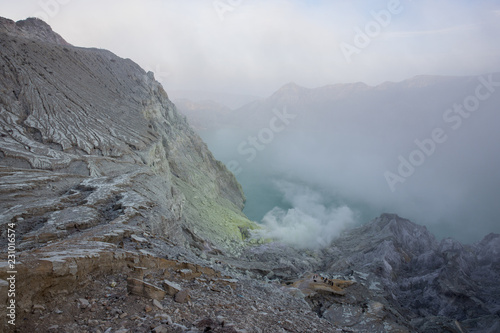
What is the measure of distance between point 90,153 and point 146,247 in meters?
11.1

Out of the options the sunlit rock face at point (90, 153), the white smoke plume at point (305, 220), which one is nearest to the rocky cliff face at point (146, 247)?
the sunlit rock face at point (90, 153)

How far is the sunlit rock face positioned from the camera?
9.12 m

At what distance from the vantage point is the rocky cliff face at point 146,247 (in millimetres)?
4711

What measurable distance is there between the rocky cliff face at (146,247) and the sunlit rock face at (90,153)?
9 cm

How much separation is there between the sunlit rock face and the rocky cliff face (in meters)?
0.09

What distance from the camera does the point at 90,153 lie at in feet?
52.3

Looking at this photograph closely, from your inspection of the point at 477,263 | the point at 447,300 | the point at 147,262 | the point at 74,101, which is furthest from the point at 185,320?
the point at 477,263

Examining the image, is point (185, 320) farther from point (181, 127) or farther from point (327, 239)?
point (181, 127)

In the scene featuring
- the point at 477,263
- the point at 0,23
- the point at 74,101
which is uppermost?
the point at 0,23

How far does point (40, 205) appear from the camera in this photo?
332 inches

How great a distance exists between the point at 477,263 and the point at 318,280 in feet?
55.6

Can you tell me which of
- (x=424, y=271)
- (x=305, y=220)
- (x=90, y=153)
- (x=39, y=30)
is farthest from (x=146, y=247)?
(x=39, y=30)

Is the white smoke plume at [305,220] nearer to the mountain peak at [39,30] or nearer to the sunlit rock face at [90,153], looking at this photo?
the sunlit rock face at [90,153]

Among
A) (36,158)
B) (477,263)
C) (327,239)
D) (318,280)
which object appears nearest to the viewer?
(36,158)
